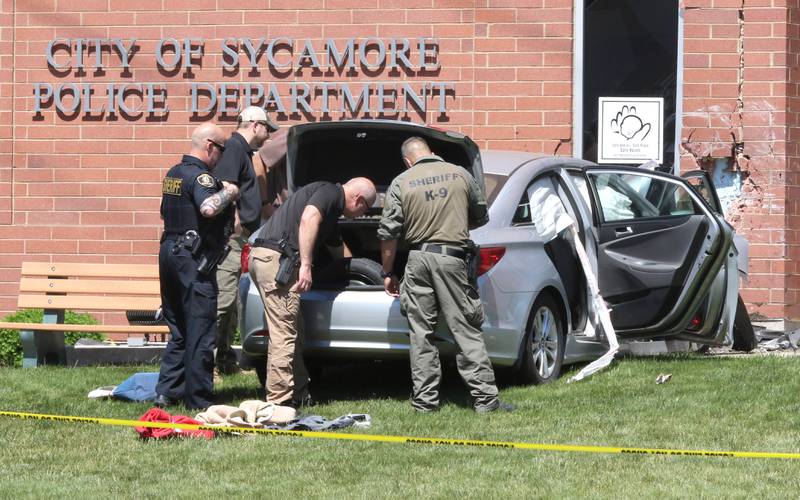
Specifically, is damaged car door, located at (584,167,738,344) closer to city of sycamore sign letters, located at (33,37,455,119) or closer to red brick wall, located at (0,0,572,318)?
red brick wall, located at (0,0,572,318)

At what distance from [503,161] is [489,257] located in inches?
45.2

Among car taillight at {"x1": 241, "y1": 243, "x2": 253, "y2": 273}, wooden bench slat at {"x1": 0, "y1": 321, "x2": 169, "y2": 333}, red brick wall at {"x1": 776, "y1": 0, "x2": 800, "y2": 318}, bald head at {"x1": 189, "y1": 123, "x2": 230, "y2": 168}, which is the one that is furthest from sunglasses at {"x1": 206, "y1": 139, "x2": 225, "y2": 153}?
red brick wall at {"x1": 776, "y1": 0, "x2": 800, "y2": 318}

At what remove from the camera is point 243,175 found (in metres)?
9.69

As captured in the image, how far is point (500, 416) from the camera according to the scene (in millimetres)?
8305

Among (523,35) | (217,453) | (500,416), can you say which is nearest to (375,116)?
(523,35)

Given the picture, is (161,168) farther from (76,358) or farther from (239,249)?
(239,249)

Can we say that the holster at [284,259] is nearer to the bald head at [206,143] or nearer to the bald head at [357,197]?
the bald head at [357,197]

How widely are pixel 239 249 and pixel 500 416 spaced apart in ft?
9.13

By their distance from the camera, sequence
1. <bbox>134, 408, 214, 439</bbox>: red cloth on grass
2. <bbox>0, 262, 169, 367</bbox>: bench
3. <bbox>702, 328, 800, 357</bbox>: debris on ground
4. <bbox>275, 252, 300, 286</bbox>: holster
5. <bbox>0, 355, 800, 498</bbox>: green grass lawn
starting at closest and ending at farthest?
<bbox>0, 355, 800, 498</bbox>: green grass lawn → <bbox>134, 408, 214, 439</bbox>: red cloth on grass → <bbox>275, 252, 300, 286</bbox>: holster → <bbox>0, 262, 169, 367</bbox>: bench → <bbox>702, 328, 800, 357</bbox>: debris on ground

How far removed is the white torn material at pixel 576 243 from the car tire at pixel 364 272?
1.22 metres

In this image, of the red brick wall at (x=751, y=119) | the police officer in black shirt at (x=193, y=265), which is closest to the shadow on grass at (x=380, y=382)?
the police officer in black shirt at (x=193, y=265)

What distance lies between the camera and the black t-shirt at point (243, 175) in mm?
9531

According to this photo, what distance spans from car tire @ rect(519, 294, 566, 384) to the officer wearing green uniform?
0.78 m

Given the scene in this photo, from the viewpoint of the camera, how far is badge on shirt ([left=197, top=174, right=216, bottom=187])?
8664 millimetres
